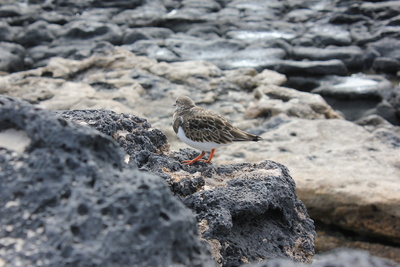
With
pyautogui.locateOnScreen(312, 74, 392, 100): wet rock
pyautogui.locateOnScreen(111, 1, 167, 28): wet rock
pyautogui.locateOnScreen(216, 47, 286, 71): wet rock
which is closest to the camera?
pyautogui.locateOnScreen(312, 74, 392, 100): wet rock

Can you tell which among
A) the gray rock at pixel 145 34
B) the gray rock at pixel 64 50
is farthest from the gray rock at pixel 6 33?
the gray rock at pixel 145 34

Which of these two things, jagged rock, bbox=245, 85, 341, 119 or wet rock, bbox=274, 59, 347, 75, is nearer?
jagged rock, bbox=245, 85, 341, 119

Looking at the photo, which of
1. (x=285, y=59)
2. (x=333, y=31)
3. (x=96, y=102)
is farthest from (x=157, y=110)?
(x=333, y=31)

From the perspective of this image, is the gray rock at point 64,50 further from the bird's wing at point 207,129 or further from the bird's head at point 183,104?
the bird's wing at point 207,129

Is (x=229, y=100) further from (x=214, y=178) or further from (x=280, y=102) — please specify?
(x=214, y=178)

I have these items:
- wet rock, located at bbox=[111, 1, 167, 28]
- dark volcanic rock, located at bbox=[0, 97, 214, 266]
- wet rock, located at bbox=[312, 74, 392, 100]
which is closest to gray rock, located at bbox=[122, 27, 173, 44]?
wet rock, located at bbox=[111, 1, 167, 28]

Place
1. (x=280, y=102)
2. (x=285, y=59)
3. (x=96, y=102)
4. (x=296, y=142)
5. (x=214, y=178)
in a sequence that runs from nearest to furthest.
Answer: (x=214, y=178) → (x=296, y=142) → (x=96, y=102) → (x=280, y=102) → (x=285, y=59)

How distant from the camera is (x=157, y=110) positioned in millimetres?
9500

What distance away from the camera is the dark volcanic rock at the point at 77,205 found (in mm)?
1985

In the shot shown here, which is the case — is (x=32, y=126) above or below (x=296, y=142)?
above

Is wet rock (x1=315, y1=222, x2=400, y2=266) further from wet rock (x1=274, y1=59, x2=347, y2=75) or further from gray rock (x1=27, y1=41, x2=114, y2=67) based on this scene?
gray rock (x1=27, y1=41, x2=114, y2=67)

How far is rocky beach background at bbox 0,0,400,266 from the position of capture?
2113 millimetres

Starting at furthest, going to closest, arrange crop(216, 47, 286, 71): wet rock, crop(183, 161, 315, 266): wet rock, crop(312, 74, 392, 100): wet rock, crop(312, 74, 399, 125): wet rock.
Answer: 1. crop(216, 47, 286, 71): wet rock
2. crop(312, 74, 392, 100): wet rock
3. crop(312, 74, 399, 125): wet rock
4. crop(183, 161, 315, 266): wet rock

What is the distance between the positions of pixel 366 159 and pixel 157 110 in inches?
168
